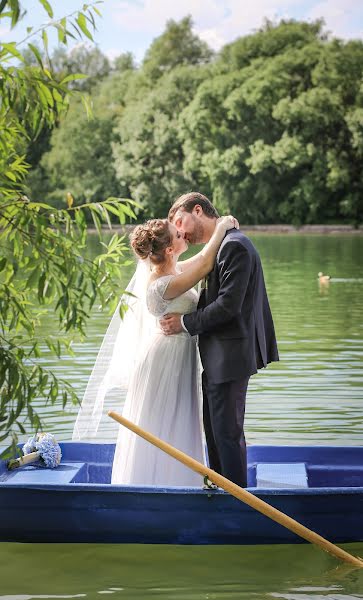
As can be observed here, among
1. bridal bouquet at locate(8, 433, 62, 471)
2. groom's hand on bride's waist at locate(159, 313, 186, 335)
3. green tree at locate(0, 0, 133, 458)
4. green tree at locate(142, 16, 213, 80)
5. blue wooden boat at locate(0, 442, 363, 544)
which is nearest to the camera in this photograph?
green tree at locate(0, 0, 133, 458)

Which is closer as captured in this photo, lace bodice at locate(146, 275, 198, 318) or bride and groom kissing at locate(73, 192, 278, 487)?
bride and groom kissing at locate(73, 192, 278, 487)

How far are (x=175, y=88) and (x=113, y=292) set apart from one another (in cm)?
5312

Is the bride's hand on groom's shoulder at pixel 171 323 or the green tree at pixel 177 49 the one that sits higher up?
the green tree at pixel 177 49

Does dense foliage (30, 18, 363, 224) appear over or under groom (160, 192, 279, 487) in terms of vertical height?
under

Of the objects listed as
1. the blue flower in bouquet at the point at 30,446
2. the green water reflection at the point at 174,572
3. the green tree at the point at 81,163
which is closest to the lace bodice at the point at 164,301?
the blue flower in bouquet at the point at 30,446

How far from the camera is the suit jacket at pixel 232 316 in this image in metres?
5.44

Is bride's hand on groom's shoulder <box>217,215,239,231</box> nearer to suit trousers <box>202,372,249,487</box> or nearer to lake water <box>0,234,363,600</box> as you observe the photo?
suit trousers <box>202,372,249,487</box>

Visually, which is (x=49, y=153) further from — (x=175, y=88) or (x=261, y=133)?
(x=261, y=133)

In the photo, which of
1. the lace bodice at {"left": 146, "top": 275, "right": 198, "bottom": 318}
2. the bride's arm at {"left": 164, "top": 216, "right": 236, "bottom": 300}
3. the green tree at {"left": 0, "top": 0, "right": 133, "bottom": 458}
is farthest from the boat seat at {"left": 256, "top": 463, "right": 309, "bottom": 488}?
the green tree at {"left": 0, "top": 0, "right": 133, "bottom": 458}

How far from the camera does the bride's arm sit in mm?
5547

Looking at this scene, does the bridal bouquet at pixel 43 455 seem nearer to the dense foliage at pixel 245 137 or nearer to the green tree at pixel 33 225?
the green tree at pixel 33 225

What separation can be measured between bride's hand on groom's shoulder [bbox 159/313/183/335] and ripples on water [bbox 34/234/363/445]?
2.70m

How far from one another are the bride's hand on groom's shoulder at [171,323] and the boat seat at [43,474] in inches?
38.4

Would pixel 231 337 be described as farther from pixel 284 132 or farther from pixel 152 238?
pixel 284 132
